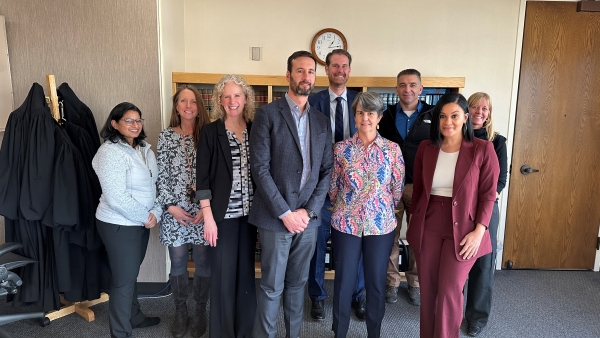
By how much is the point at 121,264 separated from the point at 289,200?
3.55 feet

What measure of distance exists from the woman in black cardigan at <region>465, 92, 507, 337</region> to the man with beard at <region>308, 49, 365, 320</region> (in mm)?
740

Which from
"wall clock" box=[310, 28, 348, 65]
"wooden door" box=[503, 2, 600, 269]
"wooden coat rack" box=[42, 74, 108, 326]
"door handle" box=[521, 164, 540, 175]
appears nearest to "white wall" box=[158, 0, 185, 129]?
"wooden coat rack" box=[42, 74, 108, 326]

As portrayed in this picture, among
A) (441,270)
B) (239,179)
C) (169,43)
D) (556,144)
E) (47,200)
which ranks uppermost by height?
(169,43)

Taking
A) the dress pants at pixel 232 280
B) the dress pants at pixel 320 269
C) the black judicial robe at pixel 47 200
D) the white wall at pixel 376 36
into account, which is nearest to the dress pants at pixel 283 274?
the dress pants at pixel 232 280

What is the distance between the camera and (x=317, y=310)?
106 inches

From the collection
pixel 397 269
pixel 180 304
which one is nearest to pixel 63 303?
pixel 180 304

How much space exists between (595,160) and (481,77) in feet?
4.20

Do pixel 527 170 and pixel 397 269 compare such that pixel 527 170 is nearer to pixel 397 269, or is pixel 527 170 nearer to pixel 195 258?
pixel 397 269

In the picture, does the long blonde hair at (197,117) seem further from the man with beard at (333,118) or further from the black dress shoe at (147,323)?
the black dress shoe at (147,323)

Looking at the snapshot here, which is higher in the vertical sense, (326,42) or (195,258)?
(326,42)

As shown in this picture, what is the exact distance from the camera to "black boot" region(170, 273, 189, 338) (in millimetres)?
2447

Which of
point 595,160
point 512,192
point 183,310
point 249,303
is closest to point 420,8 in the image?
point 512,192

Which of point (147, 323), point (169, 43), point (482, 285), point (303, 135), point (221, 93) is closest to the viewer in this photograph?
point (303, 135)

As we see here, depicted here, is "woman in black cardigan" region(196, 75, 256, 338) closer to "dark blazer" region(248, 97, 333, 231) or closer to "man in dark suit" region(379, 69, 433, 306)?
"dark blazer" region(248, 97, 333, 231)
